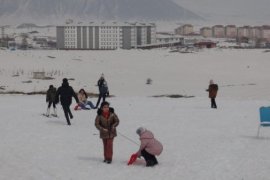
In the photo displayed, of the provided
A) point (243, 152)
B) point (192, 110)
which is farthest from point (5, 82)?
point (243, 152)

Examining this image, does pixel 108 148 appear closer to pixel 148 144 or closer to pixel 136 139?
pixel 148 144

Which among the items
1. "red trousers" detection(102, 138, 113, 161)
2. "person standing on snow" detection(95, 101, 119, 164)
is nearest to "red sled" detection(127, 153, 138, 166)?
"red trousers" detection(102, 138, 113, 161)

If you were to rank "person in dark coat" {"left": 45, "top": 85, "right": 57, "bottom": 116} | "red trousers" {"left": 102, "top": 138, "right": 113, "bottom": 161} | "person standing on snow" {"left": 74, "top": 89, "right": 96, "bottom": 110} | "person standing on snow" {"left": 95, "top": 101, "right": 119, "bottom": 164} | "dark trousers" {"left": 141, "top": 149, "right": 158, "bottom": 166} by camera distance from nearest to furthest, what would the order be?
"dark trousers" {"left": 141, "top": 149, "right": 158, "bottom": 166} → "person standing on snow" {"left": 95, "top": 101, "right": 119, "bottom": 164} → "red trousers" {"left": 102, "top": 138, "right": 113, "bottom": 161} → "person in dark coat" {"left": 45, "top": 85, "right": 57, "bottom": 116} → "person standing on snow" {"left": 74, "top": 89, "right": 96, "bottom": 110}

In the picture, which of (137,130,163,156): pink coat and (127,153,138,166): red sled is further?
(127,153,138,166): red sled

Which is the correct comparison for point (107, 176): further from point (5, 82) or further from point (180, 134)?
point (5, 82)

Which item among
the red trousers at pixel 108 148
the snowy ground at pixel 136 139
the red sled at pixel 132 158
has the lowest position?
the snowy ground at pixel 136 139

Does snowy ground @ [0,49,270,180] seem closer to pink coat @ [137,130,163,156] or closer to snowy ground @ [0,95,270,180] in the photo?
snowy ground @ [0,95,270,180]

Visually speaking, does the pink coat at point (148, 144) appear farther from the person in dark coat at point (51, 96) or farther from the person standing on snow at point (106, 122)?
the person in dark coat at point (51, 96)

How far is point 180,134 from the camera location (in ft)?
60.5

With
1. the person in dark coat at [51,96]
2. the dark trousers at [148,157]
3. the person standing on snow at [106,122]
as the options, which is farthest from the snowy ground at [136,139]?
the person standing on snow at [106,122]

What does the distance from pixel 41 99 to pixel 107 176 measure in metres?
19.6

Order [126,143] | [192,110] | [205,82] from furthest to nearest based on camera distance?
[205,82], [192,110], [126,143]

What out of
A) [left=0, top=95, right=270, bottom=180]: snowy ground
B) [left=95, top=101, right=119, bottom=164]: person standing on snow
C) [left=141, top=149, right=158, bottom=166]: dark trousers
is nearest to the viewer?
[left=0, top=95, right=270, bottom=180]: snowy ground

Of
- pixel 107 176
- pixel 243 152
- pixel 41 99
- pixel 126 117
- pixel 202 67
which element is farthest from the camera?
pixel 202 67
